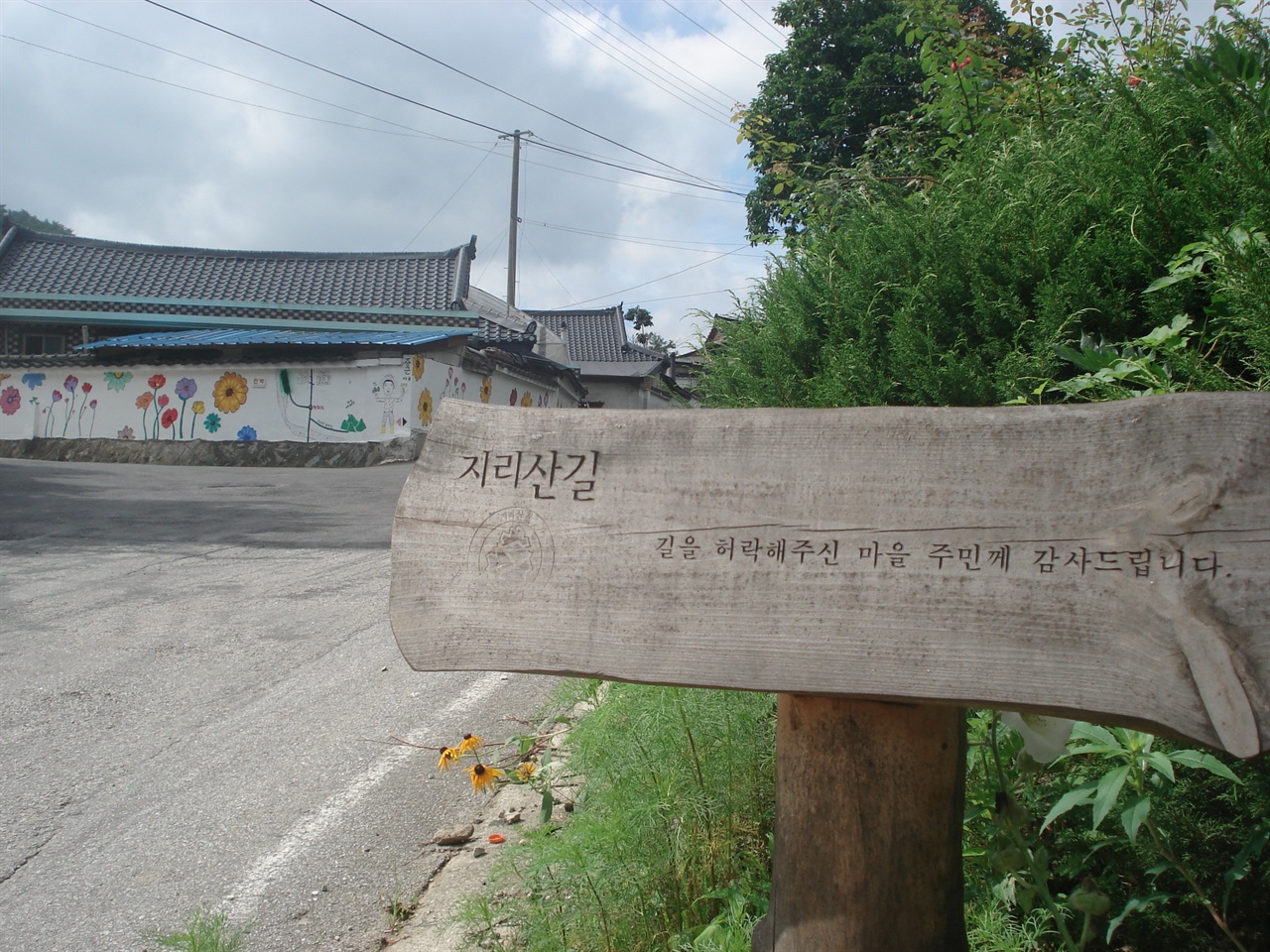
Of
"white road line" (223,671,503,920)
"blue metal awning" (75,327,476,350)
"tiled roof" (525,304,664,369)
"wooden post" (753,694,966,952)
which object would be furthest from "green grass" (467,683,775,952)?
"tiled roof" (525,304,664,369)

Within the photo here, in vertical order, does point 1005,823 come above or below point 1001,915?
above

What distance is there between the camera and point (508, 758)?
341cm

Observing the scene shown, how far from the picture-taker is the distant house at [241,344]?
1848 cm

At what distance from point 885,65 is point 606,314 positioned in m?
25.8

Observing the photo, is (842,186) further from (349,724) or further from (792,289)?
(349,724)

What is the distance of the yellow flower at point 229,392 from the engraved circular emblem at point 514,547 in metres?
18.9

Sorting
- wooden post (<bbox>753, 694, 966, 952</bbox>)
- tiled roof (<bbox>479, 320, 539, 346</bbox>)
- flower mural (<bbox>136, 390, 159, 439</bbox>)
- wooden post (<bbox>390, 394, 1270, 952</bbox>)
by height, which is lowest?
wooden post (<bbox>753, 694, 966, 952</bbox>)

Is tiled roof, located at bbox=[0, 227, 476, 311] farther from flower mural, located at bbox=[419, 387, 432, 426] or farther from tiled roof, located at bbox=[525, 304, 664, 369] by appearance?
tiled roof, located at bbox=[525, 304, 664, 369]

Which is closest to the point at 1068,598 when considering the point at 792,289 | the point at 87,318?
the point at 792,289

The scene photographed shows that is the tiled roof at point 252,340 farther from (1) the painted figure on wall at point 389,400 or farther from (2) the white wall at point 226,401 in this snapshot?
(1) the painted figure on wall at point 389,400

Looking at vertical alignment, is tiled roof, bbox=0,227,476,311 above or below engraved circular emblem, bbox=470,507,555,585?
above

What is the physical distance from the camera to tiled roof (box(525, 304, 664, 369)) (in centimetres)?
3997

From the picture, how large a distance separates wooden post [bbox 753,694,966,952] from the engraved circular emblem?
484mm

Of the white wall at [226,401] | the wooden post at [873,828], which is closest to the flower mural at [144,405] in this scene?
the white wall at [226,401]
